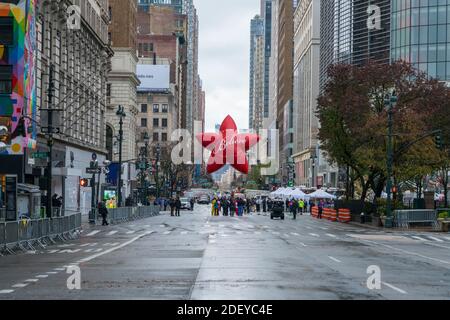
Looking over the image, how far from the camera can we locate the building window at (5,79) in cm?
4781

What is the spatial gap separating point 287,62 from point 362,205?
5328 inches

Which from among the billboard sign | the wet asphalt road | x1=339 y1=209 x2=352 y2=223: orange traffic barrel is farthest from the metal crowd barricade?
the billboard sign

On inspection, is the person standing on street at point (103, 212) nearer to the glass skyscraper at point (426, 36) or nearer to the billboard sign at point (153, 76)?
the glass skyscraper at point (426, 36)

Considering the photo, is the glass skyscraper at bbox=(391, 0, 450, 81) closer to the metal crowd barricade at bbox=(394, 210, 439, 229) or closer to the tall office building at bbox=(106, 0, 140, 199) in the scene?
the tall office building at bbox=(106, 0, 140, 199)

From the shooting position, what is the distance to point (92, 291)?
15.9 m

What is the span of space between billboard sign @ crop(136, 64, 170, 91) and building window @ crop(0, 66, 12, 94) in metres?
126

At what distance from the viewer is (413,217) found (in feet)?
182

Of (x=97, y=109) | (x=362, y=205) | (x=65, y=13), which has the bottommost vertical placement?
(x=362, y=205)

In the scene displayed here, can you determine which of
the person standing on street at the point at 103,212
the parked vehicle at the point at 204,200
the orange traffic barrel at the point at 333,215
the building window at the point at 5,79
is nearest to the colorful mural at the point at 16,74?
the building window at the point at 5,79
